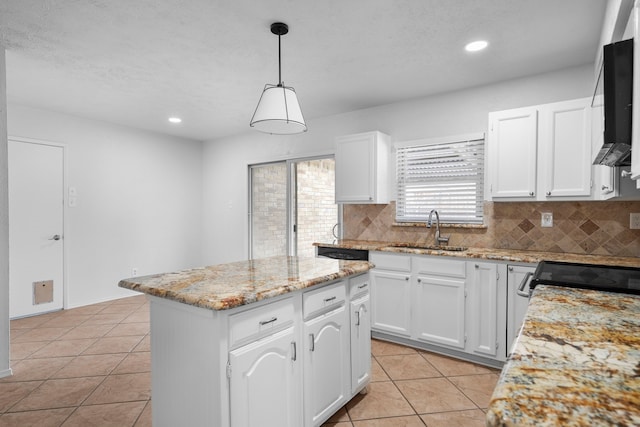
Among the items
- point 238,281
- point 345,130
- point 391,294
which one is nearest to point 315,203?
point 345,130

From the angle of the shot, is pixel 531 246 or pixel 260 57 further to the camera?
pixel 531 246

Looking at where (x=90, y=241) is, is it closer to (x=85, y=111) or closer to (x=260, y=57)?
(x=85, y=111)

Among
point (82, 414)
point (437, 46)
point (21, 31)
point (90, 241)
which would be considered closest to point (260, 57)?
point (437, 46)

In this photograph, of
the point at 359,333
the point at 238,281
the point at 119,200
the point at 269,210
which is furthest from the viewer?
the point at 269,210

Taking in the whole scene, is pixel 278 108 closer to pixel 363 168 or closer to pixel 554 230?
pixel 363 168

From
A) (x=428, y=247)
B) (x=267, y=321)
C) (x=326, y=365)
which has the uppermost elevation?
(x=428, y=247)

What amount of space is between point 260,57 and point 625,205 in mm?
3145

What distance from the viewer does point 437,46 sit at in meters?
2.62

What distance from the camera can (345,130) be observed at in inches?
173

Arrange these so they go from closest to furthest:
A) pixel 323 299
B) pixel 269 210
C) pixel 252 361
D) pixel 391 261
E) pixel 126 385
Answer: pixel 252 361, pixel 323 299, pixel 126 385, pixel 391 261, pixel 269 210

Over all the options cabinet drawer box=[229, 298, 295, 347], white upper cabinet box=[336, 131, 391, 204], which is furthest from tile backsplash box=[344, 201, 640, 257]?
cabinet drawer box=[229, 298, 295, 347]

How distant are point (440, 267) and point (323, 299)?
148 centimetres

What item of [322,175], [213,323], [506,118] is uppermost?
[506,118]

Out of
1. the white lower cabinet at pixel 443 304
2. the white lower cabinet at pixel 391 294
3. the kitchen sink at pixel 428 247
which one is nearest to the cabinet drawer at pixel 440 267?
the white lower cabinet at pixel 443 304
